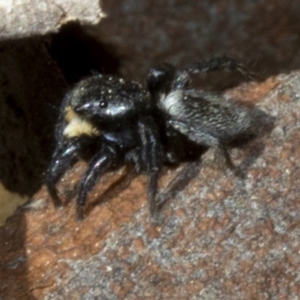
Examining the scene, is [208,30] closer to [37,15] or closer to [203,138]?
[203,138]

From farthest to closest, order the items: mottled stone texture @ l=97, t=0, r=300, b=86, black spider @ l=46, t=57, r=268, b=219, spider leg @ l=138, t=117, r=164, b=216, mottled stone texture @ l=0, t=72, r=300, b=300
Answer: mottled stone texture @ l=97, t=0, r=300, b=86
black spider @ l=46, t=57, r=268, b=219
spider leg @ l=138, t=117, r=164, b=216
mottled stone texture @ l=0, t=72, r=300, b=300

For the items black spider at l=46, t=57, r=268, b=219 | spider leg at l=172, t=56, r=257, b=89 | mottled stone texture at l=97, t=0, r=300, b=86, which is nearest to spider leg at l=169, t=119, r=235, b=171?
black spider at l=46, t=57, r=268, b=219

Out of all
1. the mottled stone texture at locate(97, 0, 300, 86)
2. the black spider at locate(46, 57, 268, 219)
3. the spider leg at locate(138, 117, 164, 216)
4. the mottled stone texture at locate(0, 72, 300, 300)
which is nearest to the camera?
the mottled stone texture at locate(0, 72, 300, 300)

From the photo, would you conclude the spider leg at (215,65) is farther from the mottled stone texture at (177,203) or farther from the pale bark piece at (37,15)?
the pale bark piece at (37,15)

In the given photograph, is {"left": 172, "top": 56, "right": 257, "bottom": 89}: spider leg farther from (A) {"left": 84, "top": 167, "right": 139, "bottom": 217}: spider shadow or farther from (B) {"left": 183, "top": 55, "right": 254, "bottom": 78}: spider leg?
(A) {"left": 84, "top": 167, "right": 139, "bottom": 217}: spider shadow

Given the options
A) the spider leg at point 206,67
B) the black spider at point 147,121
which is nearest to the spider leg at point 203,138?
the black spider at point 147,121

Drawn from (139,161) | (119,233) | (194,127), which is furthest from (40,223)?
(194,127)

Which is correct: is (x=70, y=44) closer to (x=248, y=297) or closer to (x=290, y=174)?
(x=290, y=174)

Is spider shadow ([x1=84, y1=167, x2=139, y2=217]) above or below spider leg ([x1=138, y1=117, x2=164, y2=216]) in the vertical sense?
below
